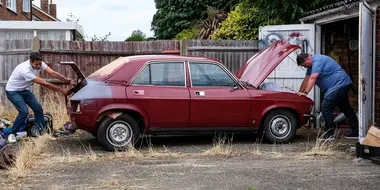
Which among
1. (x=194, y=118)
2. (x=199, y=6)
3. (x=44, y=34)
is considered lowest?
(x=194, y=118)

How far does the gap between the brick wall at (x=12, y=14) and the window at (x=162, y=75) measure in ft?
48.9

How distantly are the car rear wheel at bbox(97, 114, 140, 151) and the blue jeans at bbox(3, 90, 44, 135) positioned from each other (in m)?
1.82

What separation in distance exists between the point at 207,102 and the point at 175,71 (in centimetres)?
74

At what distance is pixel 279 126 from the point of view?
8570 mm

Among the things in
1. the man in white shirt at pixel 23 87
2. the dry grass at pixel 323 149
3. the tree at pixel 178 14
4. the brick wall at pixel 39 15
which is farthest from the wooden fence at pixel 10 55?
the brick wall at pixel 39 15

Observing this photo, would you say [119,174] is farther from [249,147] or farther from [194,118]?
[249,147]

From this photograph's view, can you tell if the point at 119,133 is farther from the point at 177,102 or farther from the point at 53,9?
the point at 53,9

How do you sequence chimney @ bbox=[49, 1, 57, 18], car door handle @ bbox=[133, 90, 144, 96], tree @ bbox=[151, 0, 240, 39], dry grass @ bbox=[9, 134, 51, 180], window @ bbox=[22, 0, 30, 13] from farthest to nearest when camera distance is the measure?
chimney @ bbox=[49, 1, 57, 18] → window @ bbox=[22, 0, 30, 13] → tree @ bbox=[151, 0, 240, 39] → car door handle @ bbox=[133, 90, 144, 96] → dry grass @ bbox=[9, 134, 51, 180]

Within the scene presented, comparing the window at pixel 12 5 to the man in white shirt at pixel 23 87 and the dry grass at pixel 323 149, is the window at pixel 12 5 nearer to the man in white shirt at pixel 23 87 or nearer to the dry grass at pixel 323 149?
the man in white shirt at pixel 23 87

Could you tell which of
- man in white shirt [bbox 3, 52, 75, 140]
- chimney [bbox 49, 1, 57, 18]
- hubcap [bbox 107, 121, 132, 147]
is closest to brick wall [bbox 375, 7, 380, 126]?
hubcap [bbox 107, 121, 132, 147]

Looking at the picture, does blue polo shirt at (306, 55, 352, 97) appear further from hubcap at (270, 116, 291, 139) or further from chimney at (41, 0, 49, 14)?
chimney at (41, 0, 49, 14)

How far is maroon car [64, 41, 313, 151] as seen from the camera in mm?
7738

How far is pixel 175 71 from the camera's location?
26.9 feet

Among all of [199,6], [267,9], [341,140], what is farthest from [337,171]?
[199,6]
